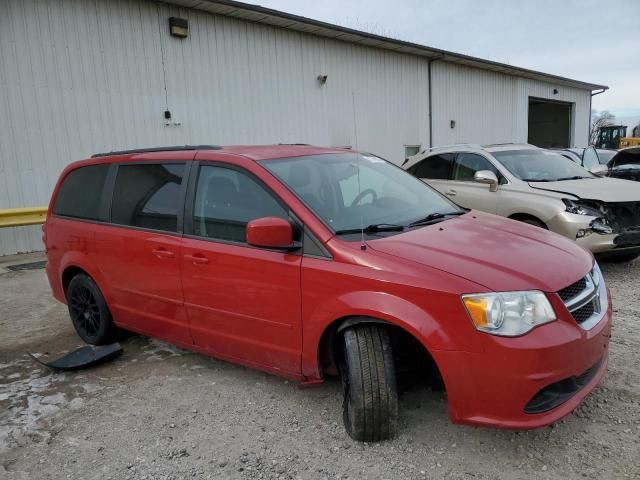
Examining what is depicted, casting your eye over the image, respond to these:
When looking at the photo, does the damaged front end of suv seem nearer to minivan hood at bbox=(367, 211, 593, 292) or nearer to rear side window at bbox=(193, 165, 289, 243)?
minivan hood at bbox=(367, 211, 593, 292)

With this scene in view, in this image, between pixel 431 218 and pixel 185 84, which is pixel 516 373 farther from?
pixel 185 84

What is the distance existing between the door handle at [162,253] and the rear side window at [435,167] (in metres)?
4.85

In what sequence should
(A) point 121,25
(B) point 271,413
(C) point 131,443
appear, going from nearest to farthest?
(C) point 131,443
(B) point 271,413
(A) point 121,25

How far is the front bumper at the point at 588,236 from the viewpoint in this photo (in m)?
5.60

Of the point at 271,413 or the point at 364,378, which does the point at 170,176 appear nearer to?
the point at 271,413

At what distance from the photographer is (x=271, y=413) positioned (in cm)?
313

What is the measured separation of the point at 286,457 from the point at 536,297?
1535 millimetres

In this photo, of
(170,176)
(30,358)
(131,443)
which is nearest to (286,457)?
Answer: (131,443)

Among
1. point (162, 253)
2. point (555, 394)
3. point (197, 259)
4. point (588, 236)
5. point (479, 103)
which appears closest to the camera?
point (555, 394)

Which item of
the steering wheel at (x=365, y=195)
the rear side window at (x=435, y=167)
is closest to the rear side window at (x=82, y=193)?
the steering wheel at (x=365, y=195)

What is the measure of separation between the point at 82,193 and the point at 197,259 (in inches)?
69.8

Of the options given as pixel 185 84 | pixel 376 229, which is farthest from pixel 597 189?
pixel 185 84

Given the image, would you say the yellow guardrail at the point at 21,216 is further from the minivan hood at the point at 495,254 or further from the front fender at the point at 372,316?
the minivan hood at the point at 495,254

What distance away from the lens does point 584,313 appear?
2604 millimetres
